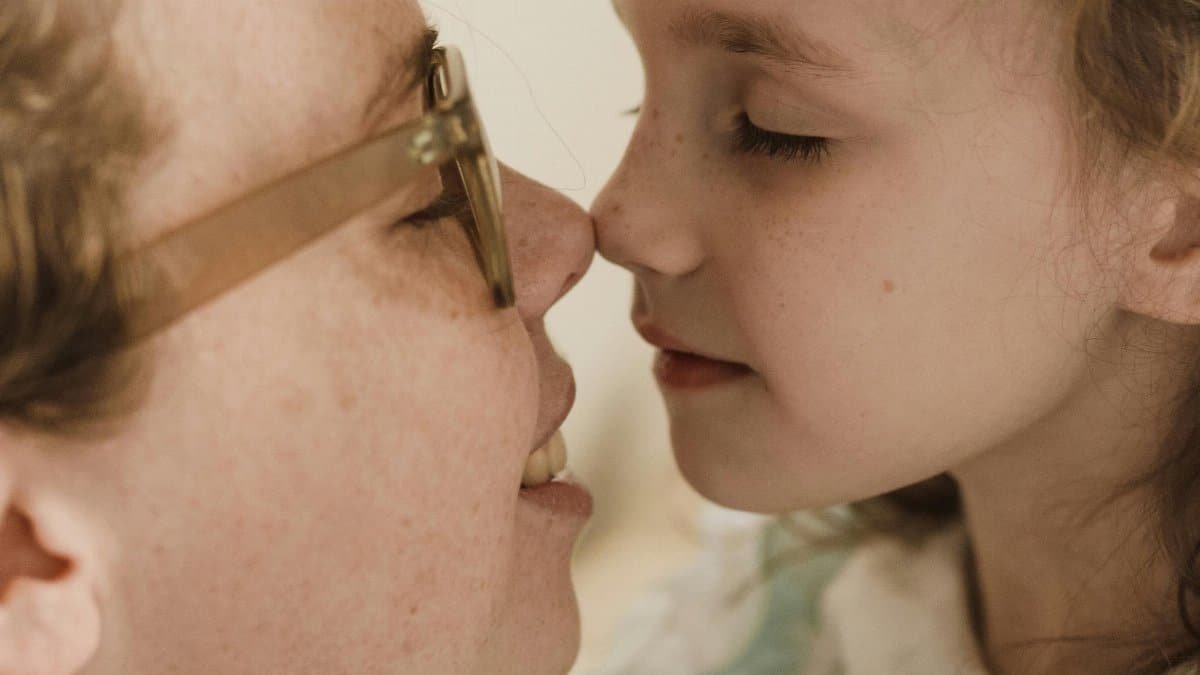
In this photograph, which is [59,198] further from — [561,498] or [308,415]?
[561,498]

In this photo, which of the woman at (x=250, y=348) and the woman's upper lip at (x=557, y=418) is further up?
the woman at (x=250, y=348)

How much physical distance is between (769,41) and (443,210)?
0.91 feet

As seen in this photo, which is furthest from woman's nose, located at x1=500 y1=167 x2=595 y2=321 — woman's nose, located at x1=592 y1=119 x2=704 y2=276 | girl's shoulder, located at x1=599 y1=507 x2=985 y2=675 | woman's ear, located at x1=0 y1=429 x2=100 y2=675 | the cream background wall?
girl's shoulder, located at x1=599 y1=507 x2=985 y2=675

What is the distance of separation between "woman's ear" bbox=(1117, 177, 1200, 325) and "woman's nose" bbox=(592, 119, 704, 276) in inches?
13.8

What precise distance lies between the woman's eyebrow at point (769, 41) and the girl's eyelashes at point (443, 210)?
0.77ft

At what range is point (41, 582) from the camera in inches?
28.4

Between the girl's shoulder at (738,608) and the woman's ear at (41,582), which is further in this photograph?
the girl's shoulder at (738,608)

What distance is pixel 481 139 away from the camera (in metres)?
0.82

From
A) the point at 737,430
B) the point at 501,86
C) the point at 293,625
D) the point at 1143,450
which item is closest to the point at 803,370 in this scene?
the point at 737,430

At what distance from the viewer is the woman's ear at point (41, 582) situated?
71cm

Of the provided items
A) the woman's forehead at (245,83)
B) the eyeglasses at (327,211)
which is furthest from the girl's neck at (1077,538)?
the woman's forehead at (245,83)

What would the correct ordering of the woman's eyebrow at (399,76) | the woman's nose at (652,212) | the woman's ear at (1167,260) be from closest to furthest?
the woman's eyebrow at (399,76), the woman's ear at (1167,260), the woman's nose at (652,212)

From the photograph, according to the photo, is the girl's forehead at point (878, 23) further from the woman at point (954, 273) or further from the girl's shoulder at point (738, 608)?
the girl's shoulder at point (738, 608)

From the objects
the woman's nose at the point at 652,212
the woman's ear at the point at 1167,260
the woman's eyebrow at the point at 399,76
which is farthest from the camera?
the woman's nose at the point at 652,212
